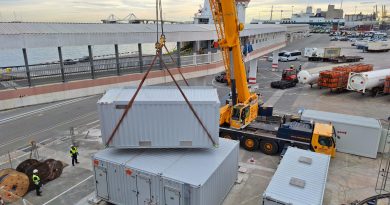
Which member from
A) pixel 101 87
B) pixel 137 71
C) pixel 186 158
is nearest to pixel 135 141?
pixel 186 158

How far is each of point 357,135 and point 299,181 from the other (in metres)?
9.63

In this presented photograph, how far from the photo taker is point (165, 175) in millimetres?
11484

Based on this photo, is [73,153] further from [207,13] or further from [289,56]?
[289,56]

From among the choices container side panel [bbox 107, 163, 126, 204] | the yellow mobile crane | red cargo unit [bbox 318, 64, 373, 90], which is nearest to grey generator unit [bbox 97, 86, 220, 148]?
container side panel [bbox 107, 163, 126, 204]

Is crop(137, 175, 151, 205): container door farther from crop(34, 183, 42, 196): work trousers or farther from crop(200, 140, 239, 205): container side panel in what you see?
crop(34, 183, 42, 196): work trousers

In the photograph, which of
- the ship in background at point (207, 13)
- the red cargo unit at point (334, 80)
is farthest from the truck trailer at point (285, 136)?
the ship in background at point (207, 13)

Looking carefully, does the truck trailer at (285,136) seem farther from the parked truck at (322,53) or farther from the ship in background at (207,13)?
the parked truck at (322,53)

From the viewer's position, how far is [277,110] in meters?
28.6

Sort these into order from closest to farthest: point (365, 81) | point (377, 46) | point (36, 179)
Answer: point (36, 179), point (365, 81), point (377, 46)

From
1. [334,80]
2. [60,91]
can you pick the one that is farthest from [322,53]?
[60,91]

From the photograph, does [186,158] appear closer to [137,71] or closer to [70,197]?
[70,197]

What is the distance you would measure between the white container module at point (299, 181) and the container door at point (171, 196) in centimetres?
338

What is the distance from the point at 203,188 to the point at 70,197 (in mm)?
7443

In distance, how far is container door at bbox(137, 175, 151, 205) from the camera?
11969mm
